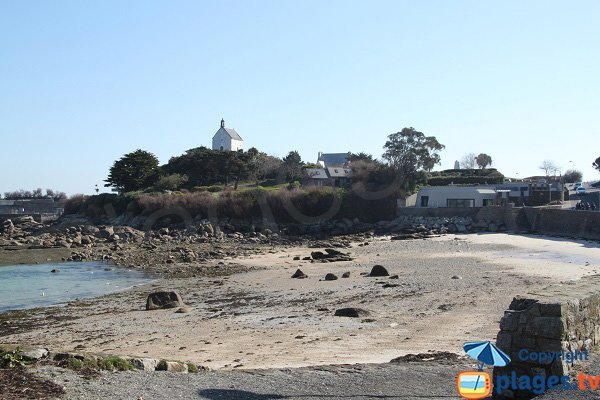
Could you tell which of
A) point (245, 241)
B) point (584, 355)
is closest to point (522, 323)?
point (584, 355)

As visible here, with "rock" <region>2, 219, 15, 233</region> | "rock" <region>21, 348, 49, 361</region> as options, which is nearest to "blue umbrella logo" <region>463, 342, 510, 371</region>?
"rock" <region>21, 348, 49, 361</region>

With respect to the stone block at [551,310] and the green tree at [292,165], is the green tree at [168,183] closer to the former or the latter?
the green tree at [292,165]

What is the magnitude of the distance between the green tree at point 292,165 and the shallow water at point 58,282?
132ft

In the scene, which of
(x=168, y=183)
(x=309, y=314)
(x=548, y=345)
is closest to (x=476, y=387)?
(x=548, y=345)

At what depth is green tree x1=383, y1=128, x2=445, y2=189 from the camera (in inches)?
2753

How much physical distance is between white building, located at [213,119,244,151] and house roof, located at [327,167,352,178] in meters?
22.6

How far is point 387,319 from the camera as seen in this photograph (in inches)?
656

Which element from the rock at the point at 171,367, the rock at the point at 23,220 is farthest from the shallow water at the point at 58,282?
the rock at the point at 23,220

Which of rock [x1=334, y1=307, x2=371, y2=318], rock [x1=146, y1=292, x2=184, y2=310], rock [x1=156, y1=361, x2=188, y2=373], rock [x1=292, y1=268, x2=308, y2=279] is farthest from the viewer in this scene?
rock [x1=292, y1=268, x2=308, y2=279]

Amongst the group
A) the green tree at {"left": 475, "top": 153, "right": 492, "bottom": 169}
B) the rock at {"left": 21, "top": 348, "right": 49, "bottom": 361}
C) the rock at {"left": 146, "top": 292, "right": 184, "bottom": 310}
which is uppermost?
the green tree at {"left": 475, "top": 153, "right": 492, "bottom": 169}

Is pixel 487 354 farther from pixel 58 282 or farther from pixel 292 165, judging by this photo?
pixel 292 165

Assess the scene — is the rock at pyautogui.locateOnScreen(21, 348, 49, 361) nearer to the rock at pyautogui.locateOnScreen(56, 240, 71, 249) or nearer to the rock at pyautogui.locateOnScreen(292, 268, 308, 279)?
the rock at pyautogui.locateOnScreen(292, 268, 308, 279)

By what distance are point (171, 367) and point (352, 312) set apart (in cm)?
794

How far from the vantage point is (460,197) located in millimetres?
59500
